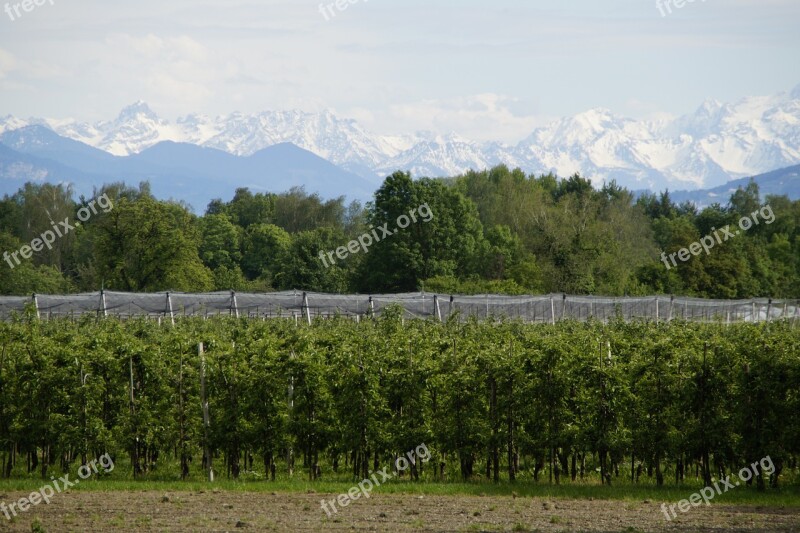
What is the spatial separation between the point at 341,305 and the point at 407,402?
27318 millimetres

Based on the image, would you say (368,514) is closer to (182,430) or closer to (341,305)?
(182,430)

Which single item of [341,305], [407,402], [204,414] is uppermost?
[341,305]

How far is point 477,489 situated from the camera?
2058 centimetres

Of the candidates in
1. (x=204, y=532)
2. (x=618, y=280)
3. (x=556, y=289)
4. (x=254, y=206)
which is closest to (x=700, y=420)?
(x=204, y=532)

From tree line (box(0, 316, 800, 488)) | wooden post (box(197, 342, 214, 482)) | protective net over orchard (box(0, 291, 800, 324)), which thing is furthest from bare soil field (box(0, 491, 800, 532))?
protective net over orchard (box(0, 291, 800, 324))

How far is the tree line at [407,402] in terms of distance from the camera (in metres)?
21.0

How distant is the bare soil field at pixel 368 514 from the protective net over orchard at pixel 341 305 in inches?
915

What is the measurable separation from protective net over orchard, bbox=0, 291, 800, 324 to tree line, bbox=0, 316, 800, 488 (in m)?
20.1

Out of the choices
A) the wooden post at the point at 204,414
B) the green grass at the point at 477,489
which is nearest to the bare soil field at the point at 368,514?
the green grass at the point at 477,489

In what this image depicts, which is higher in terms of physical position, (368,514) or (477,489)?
(368,514)

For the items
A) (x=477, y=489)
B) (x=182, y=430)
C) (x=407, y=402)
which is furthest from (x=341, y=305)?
(x=477, y=489)

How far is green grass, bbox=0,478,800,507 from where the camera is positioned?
20.0 meters

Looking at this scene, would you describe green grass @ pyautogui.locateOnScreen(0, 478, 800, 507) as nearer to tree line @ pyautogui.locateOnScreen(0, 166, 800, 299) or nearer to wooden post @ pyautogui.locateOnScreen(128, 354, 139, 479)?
wooden post @ pyautogui.locateOnScreen(128, 354, 139, 479)

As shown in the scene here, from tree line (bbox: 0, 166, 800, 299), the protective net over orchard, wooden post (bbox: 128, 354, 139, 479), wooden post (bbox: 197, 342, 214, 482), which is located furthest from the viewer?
tree line (bbox: 0, 166, 800, 299)
